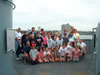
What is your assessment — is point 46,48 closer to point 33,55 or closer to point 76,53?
point 33,55

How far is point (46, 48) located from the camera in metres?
8.86

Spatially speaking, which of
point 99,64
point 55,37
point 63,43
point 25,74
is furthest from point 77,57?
point 99,64

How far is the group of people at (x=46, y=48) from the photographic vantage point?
27.6 feet

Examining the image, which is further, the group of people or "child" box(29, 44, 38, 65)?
the group of people

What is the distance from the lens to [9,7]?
3.56 meters

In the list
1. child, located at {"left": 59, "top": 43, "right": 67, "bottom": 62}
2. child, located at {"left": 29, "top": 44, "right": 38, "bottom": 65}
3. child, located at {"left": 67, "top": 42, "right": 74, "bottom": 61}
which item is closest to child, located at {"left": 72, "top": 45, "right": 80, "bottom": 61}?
child, located at {"left": 67, "top": 42, "right": 74, "bottom": 61}

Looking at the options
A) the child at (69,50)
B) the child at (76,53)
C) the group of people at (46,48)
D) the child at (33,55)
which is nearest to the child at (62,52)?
the group of people at (46,48)

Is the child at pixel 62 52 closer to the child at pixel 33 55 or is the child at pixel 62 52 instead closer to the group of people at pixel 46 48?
the group of people at pixel 46 48

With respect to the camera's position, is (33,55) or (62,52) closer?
(33,55)

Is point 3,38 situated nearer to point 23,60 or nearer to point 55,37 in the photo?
point 23,60

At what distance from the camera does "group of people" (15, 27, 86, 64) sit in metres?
8.42

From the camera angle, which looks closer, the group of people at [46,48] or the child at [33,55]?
the child at [33,55]

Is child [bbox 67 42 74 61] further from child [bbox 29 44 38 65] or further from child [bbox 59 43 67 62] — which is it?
child [bbox 29 44 38 65]

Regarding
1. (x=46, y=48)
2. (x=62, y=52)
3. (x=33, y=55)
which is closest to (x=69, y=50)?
(x=62, y=52)
